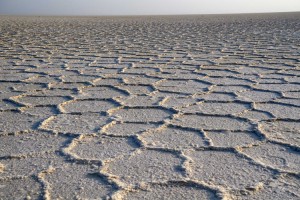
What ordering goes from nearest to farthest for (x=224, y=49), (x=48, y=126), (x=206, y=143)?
1. (x=206, y=143)
2. (x=48, y=126)
3. (x=224, y=49)

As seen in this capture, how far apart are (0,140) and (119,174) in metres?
0.62

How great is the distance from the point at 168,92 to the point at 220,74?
876mm

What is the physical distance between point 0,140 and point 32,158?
0.92 feet

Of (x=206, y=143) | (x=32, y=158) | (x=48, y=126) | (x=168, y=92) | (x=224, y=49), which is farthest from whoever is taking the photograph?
(x=224, y=49)

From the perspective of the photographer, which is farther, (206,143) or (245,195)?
(206,143)

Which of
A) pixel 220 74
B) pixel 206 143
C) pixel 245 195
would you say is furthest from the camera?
pixel 220 74

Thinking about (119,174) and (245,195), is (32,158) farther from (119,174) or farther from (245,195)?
(245,195)

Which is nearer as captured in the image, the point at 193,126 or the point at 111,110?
the point at 193,126

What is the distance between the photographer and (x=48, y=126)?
2.06 metres

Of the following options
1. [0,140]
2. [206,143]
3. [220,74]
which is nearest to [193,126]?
[206,143]

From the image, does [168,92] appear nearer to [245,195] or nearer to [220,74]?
[220,74]

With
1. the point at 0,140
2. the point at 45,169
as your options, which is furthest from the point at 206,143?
the point at 0,140

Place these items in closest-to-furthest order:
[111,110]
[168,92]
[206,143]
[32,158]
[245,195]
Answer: [245,195]
[32,158]
[206,143]
[111,110]
[168,92]

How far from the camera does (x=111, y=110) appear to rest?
237 centimetres
